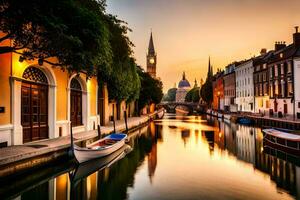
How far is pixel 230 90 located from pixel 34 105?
66.2 m

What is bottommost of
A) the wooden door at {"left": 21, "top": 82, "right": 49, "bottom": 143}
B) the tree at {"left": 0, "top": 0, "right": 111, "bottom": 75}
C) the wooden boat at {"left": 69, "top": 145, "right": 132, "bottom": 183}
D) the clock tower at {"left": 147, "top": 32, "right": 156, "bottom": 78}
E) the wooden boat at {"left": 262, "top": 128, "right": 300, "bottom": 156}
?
the wooden boat at {"left": 69, "top": 145, "right": 132, "bottom": 183}

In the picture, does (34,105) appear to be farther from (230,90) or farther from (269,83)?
(230,90)

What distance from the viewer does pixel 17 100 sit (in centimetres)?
1590

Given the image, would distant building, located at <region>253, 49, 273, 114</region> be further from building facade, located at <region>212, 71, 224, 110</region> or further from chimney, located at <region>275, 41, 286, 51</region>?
building facade, located at <region>212, 71, 224, 110</region>

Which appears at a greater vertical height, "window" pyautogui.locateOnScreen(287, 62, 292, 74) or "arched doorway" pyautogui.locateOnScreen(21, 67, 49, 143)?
"window" pyautogui.locateOnScreen(287, 62, 292, 74)

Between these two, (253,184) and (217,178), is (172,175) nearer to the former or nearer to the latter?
(217,178)

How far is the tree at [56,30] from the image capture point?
36.8 ft

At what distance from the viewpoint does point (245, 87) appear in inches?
2544

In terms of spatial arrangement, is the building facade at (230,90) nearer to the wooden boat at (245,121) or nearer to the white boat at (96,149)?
the wooden boat at (245,121)

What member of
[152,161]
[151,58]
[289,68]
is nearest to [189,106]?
[151,58]

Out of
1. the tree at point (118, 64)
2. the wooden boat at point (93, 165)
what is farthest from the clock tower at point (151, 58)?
the wooden boat at point (93, 165)

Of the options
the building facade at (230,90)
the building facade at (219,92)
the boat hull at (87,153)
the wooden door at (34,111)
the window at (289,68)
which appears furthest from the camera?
the building facade at (219,92)

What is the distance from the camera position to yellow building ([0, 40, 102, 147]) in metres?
15.3

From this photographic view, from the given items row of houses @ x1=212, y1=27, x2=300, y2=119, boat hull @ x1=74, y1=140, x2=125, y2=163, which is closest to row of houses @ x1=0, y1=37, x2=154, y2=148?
boat hull @ x1=74, y1=140, x2=125, y2=163
